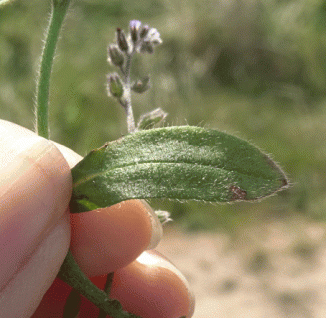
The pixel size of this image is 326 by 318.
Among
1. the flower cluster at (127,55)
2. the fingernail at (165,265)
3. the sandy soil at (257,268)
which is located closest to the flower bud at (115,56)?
the flower cluster at (127,55)

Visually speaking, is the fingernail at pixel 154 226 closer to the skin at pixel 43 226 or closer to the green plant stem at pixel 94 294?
the skin at pixel 43 226

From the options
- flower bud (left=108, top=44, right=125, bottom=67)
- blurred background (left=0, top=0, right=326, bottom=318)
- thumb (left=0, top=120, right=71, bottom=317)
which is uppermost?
flower bud (left=108, top=44, right=125, bottom=67)

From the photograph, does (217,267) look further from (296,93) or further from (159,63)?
(296,93)

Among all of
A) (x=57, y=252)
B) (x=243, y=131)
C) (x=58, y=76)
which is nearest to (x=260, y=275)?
(x=243, y=131)

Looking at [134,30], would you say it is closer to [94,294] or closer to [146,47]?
[146,47]

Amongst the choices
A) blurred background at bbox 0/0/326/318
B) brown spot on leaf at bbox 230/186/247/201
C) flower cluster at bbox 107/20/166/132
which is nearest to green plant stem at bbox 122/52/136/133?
flower cluster at bbox 107/20/166/132

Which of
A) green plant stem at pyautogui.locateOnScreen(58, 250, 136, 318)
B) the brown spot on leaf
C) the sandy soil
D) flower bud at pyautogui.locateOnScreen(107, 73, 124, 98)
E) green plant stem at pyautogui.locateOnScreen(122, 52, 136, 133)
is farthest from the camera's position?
the sandy soil

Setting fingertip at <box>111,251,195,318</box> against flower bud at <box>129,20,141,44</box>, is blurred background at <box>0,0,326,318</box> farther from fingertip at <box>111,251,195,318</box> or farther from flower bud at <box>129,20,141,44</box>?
flower bud at <box>129,20,141,44</box>
